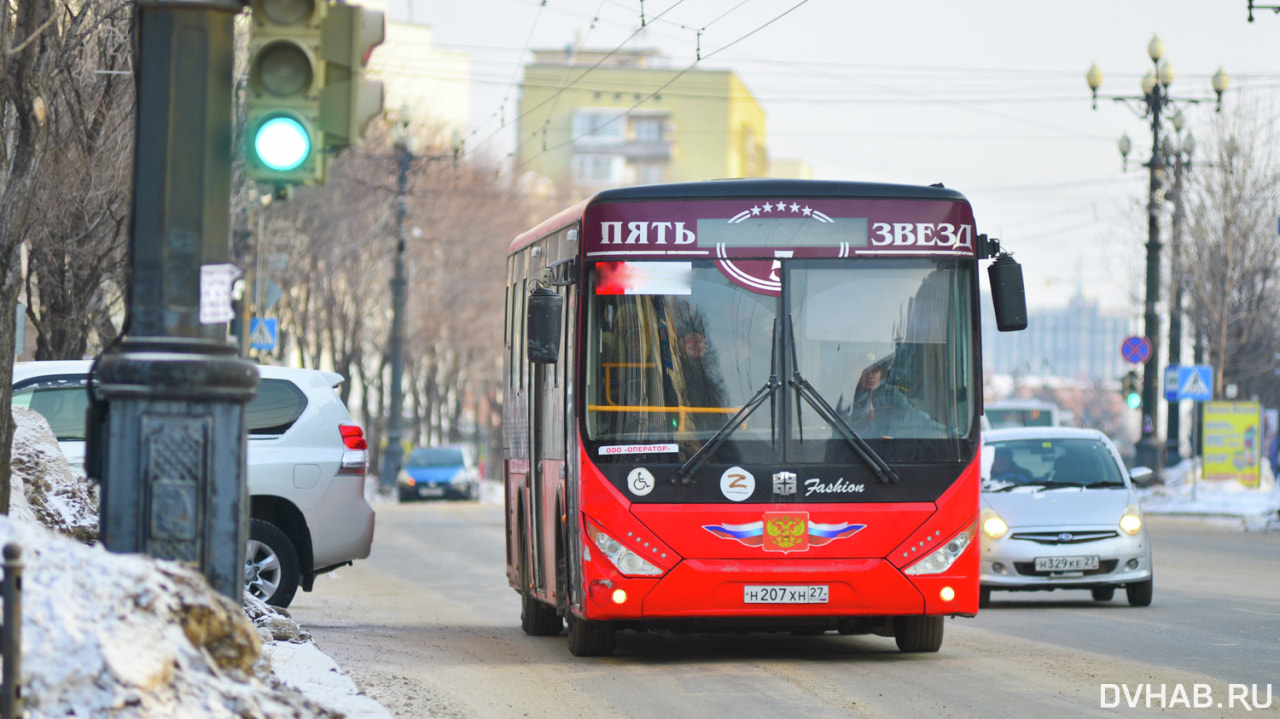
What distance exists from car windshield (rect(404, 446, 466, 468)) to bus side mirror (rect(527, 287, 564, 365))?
A: 3507 centimetres

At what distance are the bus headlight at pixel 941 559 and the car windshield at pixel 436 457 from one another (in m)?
35.2

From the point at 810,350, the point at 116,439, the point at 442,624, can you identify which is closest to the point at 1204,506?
the point at 442,624

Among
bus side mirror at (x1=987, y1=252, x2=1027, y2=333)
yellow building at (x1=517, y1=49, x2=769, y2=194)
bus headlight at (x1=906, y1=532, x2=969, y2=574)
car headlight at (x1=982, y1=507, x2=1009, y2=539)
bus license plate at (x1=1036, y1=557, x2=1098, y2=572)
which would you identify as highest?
yellow building at (x1=517, y1=49, x2=769, y2=194)

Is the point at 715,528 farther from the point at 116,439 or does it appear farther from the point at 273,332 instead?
the point at 273,332

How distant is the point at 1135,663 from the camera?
1158 cm

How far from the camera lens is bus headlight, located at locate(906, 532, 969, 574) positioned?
11.7 meters

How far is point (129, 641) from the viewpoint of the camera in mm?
6508

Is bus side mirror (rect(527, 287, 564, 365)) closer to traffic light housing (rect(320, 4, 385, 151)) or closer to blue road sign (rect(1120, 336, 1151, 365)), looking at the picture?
traffic light housing (rect(320, 4, 385, 151))

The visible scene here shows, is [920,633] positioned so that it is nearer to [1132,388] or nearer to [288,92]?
[288,92]

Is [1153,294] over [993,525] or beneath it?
over

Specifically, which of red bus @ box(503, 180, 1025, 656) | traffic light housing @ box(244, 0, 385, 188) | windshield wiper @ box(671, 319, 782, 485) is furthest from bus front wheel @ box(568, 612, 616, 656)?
traffic light housing @ box(244, 0, 385, 188)

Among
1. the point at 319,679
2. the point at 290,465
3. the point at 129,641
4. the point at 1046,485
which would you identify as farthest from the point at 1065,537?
the point at 129,641

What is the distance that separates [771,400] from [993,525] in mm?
5443

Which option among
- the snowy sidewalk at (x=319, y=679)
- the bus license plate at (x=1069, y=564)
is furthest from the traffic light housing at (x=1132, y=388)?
the snowy sidewalk at (x=319, y=679)
